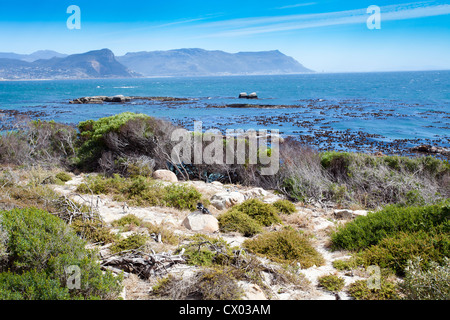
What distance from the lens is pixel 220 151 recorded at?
16641mm

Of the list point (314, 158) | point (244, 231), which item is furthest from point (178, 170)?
point (244, 231)

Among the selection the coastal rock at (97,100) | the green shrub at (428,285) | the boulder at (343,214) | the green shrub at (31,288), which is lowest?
the boulder at (343,214)

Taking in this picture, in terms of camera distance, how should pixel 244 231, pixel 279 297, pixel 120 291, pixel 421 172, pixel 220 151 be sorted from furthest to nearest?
pixel 220 151 < pixel 421 172 < pixel 244 231 < pixel 279 297 < pixel 120 291

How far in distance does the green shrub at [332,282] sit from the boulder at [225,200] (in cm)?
545

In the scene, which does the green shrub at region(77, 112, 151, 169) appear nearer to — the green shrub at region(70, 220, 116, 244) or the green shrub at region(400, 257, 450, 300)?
the green shrub at region(70, 220, 116, 244)

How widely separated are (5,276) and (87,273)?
1.16 meters

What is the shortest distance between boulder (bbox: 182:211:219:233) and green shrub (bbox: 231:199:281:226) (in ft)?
3.69

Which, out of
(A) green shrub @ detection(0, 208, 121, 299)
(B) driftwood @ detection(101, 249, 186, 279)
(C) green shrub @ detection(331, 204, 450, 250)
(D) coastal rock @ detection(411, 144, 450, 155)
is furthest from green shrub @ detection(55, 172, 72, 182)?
(D) coastal rock @ detection(411, 144, 450, 155)

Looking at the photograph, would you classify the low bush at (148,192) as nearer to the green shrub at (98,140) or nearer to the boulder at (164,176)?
the boulder at (164,176)

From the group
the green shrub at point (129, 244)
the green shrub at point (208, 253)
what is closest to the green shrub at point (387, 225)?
the green shrub at point (208, 253)

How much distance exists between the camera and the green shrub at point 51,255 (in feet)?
16.1

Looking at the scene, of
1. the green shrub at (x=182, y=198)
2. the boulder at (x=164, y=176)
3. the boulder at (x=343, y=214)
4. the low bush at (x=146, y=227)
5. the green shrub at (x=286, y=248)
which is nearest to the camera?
the green shrub at (x=286, y=248)
